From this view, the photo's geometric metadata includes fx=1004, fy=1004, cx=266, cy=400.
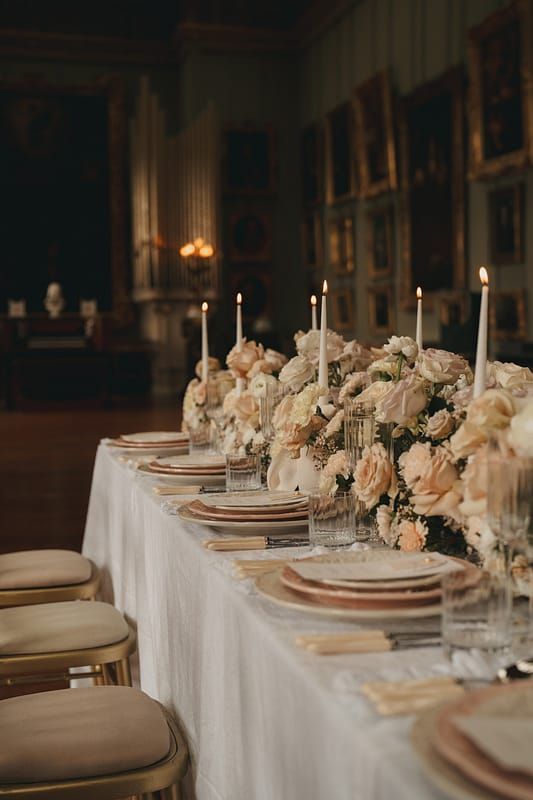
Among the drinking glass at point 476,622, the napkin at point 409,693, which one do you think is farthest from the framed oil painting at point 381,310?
the napkin at point 409,693

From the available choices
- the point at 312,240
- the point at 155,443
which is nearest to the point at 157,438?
the point at 155,443

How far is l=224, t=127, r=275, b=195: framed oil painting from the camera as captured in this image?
642 inches

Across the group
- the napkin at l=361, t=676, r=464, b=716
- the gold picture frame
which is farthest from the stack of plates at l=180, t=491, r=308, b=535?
the gold picture frame

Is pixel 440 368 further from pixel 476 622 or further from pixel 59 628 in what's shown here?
pixel 59 628

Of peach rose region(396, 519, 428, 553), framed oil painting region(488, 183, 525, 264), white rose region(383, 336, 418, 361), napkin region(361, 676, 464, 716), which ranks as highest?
framed oil painting region(488, 183, 525, 264)

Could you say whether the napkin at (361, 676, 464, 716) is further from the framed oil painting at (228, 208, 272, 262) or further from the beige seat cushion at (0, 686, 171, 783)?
the framed oil painting at (228, 208, 272, 262)

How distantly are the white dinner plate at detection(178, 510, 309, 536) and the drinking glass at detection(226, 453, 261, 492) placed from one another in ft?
1.31

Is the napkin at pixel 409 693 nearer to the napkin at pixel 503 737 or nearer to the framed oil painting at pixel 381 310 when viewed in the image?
the napkin at pixel 503 737

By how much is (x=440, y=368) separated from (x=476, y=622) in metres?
0.79

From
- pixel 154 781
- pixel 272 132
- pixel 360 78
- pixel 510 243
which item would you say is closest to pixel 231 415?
pixel 154 781

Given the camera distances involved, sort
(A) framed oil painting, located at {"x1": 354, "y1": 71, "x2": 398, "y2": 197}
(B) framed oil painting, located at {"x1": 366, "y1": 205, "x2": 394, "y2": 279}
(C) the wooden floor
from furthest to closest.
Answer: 1. (B) framed oil painting, located at {"x1": 366, "y1": 205, "x2": 394, "y2": 279}
2. (A) framed oil painting, located at {"x1": 354, "y1": 71, "x2": 398, "y2": 197}
3. (C) the wooden floor

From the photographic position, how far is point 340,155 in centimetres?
1446

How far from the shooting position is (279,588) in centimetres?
178

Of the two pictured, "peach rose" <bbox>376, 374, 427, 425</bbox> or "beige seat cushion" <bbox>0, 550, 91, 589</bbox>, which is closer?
"peach rose" <bbox>376, 374, 427, 425</bbox>
